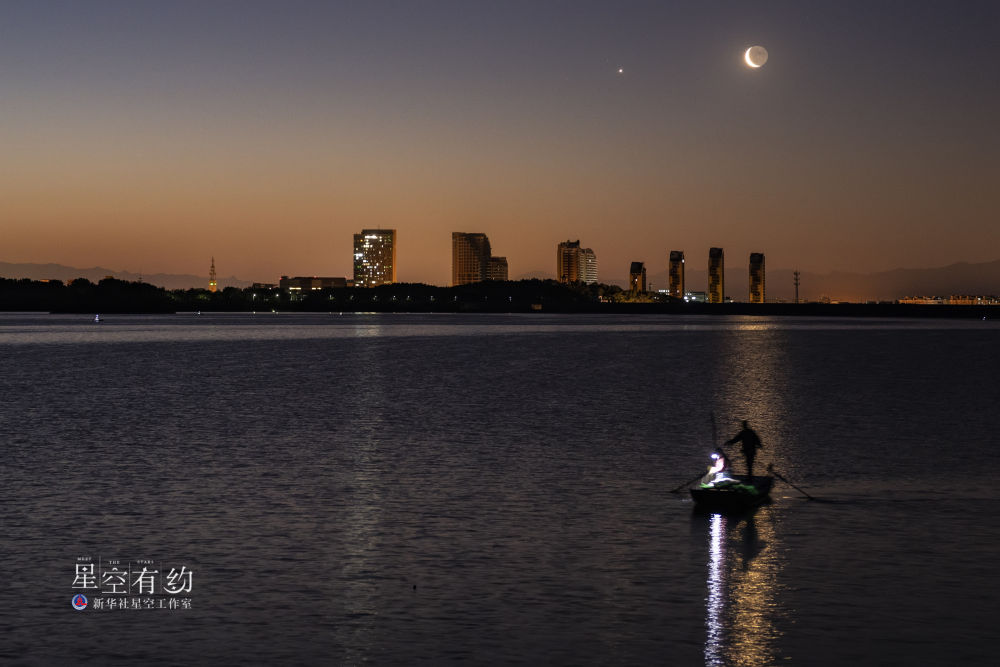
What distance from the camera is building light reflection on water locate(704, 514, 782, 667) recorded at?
17938mm

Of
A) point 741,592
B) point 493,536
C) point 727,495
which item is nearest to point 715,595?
point 741,592

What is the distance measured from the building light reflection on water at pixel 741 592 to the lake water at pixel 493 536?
0.11m

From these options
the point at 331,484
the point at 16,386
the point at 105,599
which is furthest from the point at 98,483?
the point at 16,386

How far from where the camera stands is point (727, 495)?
1185 inches

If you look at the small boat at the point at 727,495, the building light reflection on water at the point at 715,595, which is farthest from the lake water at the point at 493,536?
the small boat at the point at 727,495

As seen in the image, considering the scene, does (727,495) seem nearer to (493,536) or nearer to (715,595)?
(493,536)

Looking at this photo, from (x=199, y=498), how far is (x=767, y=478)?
16.6 metres

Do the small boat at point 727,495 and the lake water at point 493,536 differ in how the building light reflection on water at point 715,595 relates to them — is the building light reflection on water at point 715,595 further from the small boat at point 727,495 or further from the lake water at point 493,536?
the small boat at point 727,495

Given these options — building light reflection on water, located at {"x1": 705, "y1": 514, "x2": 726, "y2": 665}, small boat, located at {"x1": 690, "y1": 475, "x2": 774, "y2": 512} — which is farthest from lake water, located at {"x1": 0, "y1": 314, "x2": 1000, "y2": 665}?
small boat, located at {"x1": 690, "y1": 475, "x2": 774, "y2": 512}

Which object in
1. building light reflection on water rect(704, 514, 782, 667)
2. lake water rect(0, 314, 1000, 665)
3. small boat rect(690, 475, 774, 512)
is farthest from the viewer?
small boat rect(690, 475, 774, 512)

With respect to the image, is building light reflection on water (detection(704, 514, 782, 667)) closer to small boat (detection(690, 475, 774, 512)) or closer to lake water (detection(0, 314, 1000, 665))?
lake water (detection(0, 314, 1000, 665))

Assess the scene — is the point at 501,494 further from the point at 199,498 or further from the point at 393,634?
the point at 393,634

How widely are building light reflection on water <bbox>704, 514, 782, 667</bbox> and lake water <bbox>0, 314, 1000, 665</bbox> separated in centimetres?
11

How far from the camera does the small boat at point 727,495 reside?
98.6 ft
